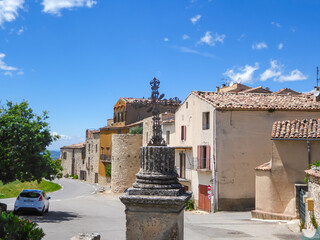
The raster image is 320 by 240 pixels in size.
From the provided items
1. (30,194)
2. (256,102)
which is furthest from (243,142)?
(30,194)

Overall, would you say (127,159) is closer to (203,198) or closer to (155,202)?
(203,198)

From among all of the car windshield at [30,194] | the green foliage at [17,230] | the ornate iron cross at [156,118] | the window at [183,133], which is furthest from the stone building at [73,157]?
the ornate iron cross at [156,118]

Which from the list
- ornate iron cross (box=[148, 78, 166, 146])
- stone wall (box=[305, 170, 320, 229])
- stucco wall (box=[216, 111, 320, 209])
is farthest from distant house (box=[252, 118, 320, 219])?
ornate iron cross (box=[148, 78, 166, 146])

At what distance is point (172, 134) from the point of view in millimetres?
34750

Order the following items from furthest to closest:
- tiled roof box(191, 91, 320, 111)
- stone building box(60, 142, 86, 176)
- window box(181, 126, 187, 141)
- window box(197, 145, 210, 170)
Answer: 1. stone building box(60, 142, 86, 176)
2. window box(181, 126, 187, 141)
3. window box(197, 145, 210, 170)
4. tiled roof box(191, 91, 320, 111)

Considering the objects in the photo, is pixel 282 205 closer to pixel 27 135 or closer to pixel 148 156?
pixel 27 135

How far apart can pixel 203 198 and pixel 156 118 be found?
22974 mm

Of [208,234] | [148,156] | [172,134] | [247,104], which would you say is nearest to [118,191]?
[172,134]

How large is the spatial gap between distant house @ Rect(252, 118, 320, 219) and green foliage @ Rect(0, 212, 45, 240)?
13302 mm

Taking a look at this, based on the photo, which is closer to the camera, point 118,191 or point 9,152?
point 9,152

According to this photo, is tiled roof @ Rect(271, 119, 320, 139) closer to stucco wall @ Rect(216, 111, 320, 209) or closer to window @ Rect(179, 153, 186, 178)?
stucco wall @ Rect(216, 111, 320, 209)

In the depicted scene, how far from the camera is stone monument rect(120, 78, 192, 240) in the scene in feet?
16.8

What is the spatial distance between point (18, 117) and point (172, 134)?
17.9 meters

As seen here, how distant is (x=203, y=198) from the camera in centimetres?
2767
